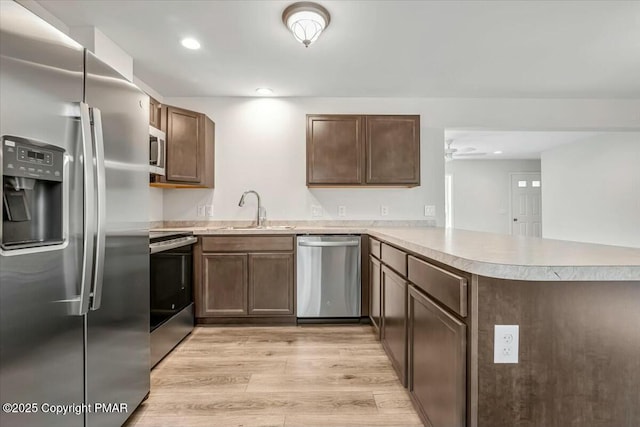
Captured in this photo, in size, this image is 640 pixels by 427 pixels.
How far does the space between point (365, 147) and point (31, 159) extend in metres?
2.71

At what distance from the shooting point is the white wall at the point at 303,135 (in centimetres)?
355

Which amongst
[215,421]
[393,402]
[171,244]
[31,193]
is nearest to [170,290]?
[171,244]

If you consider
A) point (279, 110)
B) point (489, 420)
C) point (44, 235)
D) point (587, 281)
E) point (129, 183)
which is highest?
point (279, 110)

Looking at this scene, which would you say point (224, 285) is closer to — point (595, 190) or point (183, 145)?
point (183, 145)

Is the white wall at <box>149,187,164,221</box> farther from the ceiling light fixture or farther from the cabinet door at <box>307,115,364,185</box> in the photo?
the ceiling light fixture

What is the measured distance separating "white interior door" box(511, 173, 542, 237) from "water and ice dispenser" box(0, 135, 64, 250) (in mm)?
8945

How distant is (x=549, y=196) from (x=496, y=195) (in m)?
1.24

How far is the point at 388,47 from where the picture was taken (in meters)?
2.48

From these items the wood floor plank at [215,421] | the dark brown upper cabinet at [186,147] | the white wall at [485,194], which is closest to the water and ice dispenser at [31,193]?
the wood floor plank at [215,421]

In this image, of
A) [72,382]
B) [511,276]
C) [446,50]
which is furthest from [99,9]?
[511,276]

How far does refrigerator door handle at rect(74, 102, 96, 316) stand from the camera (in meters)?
1.16

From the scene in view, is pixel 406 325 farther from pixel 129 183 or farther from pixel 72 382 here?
pixel 129 183

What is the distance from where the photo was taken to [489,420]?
96 centimetres

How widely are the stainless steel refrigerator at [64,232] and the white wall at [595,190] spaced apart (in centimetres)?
666
